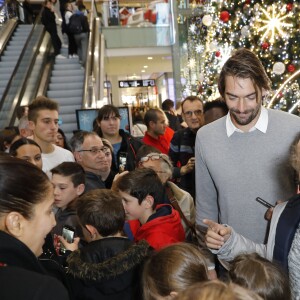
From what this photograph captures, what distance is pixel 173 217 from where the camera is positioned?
2.34m

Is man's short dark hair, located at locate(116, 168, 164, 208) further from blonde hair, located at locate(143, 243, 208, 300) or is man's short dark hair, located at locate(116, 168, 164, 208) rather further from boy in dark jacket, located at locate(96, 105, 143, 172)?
boy in dark jacket, located at locate(96, 105, 143, 172)

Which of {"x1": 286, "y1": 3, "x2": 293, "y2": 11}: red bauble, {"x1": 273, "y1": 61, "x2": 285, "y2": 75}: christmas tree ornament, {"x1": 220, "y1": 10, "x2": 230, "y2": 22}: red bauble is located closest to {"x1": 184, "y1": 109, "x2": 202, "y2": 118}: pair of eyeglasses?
{"x1": 273, "y1": 61, "x2": 285, "y2": 75}: christmas tree ornament

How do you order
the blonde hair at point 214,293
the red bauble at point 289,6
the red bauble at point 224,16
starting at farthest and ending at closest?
the red bauble at point 224,16
the red bauble at point 289,6
the blonde hair at point 214,293

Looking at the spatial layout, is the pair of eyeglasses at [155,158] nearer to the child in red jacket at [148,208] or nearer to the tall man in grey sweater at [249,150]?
the child in red jacket at [148,208]

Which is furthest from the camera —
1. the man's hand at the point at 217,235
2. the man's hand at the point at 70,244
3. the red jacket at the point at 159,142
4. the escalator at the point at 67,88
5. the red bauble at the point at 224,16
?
the escalator at the point at 67,88

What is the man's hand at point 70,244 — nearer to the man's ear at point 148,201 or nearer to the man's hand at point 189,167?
the man's ear at point 148,201

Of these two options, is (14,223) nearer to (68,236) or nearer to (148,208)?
(68,236)

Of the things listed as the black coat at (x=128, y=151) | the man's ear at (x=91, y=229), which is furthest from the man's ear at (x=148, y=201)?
the black coat at (x=128, y=151)

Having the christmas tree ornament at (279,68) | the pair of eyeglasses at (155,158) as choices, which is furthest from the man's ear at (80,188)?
the christmas tree ornament at (279,68)

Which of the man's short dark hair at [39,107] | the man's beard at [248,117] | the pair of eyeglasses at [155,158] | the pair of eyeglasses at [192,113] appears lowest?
the pair of eyeglasses at [155,158]

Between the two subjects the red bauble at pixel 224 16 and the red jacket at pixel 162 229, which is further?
the red bauble at pixel 224 16

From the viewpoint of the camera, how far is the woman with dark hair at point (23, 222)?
916 mm

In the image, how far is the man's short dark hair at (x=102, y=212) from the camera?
201 centimetres

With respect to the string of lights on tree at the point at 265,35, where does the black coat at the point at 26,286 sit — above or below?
below
